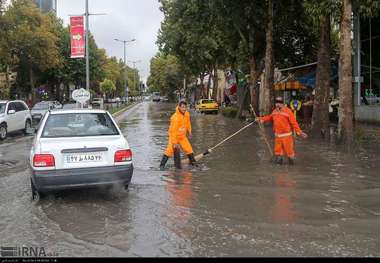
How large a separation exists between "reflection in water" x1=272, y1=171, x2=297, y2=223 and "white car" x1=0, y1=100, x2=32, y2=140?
13.8 meters

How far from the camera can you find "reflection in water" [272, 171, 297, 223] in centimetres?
752

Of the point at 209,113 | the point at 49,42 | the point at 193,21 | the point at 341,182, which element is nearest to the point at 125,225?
the point at 341,182

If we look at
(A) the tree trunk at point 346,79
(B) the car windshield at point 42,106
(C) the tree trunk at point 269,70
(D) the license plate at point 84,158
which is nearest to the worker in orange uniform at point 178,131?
(D) the license plate at point 84,158

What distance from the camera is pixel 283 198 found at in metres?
8.88

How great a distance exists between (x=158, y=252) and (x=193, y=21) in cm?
2722

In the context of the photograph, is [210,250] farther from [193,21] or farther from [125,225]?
[193,21]

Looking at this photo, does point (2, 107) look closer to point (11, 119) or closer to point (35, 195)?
point (11, 119)

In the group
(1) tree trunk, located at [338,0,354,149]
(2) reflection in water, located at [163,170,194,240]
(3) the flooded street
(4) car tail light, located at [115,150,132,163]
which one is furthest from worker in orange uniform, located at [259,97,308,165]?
(4) car tail light, located at [115,150,132,163]

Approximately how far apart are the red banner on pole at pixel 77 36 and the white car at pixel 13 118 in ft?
21.8

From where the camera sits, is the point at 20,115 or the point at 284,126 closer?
the point at 284,126

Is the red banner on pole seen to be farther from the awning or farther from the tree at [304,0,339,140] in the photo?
the tree at [304,0,339,140]

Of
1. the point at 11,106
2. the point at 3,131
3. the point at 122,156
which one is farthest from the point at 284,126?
the point at 11,106

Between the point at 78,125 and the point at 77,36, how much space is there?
22.5 metres

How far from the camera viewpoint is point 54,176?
831cm
